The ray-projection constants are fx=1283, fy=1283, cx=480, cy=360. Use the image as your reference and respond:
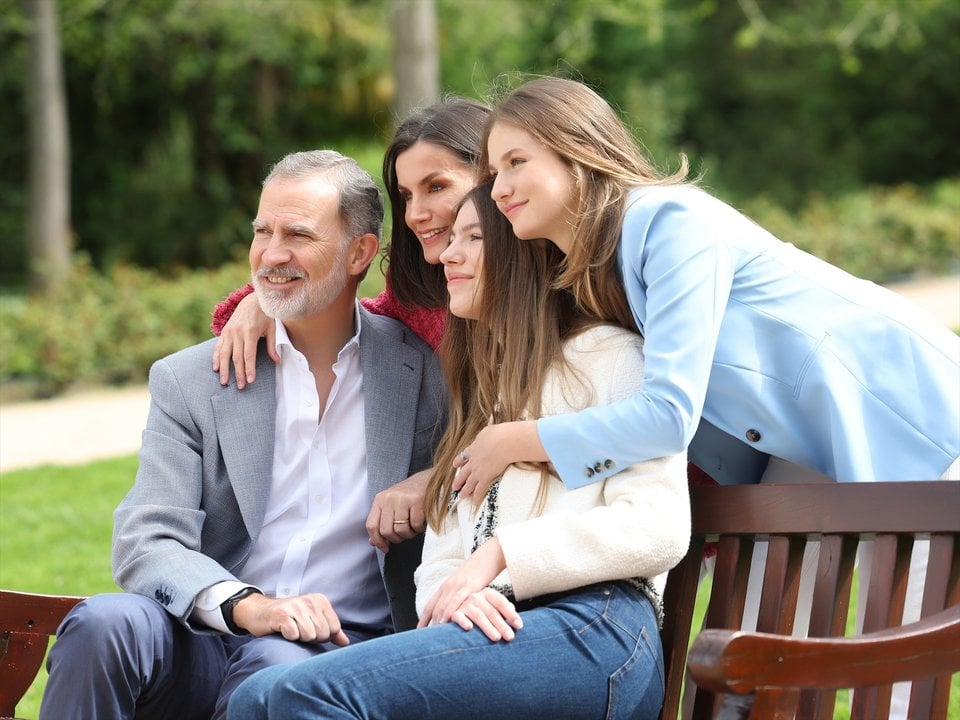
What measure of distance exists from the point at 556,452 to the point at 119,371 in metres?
9.33

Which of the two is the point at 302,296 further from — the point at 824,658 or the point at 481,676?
the point at 824,658

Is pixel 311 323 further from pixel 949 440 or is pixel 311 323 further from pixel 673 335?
pixel 949 440

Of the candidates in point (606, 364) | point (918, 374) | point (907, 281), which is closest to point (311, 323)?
point (606, 364)

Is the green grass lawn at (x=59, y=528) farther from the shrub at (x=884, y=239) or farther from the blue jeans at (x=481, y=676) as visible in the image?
the shrub at (x=884, y=239)

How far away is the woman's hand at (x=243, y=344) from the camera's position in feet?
11.1

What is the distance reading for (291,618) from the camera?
2.94 m

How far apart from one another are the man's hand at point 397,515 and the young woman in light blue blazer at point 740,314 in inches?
11.7

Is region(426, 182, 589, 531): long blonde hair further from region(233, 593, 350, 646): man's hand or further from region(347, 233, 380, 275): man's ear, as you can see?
region(347, 233, 380, 275): man's ear

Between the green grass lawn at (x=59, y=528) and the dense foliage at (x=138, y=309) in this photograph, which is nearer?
the green grass lawn at (x=59, y=528)

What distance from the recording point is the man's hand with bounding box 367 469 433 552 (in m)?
3.15

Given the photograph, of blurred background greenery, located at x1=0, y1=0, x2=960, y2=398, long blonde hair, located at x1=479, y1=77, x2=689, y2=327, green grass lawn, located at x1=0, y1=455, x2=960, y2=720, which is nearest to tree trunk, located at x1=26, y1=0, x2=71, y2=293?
blurred background greenery, located at x1=0, y1=0, x2=960, y2=398

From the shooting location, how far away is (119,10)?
16266 mm

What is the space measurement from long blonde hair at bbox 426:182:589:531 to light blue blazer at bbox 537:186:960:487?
192mm

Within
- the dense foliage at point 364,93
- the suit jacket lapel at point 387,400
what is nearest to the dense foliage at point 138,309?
the dense foliage at point 364,93
